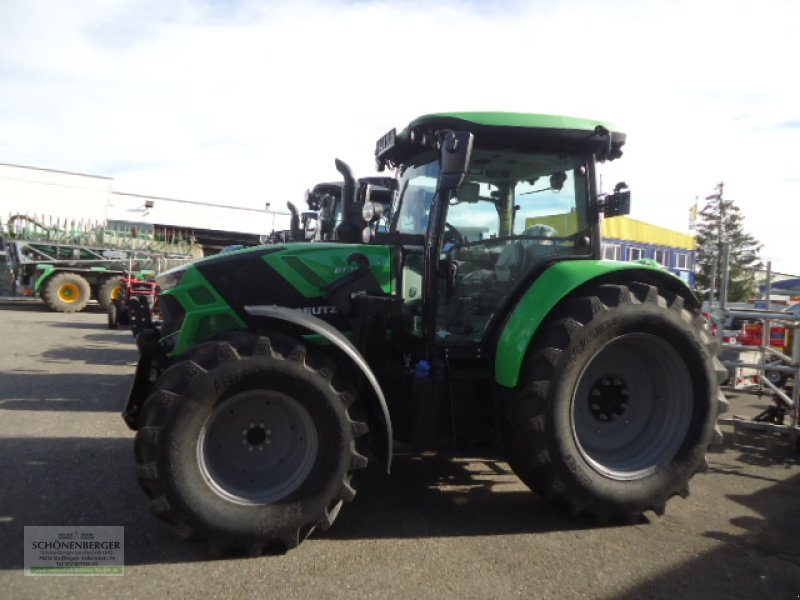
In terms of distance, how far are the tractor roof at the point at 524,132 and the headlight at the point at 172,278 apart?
1.59 m

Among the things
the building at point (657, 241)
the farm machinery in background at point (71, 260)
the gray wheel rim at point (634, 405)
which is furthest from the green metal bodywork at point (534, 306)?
the building at point (657, 241)

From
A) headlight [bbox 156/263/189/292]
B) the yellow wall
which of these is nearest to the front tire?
headlight [bbox 156/263/189/292]

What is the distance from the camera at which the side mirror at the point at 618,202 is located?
4.06 meters

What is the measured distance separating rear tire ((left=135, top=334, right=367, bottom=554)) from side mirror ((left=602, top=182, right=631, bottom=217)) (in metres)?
2.22

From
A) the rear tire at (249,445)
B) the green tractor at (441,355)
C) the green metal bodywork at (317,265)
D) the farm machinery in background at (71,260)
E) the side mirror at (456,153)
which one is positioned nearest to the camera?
the rear tire at (249,445)

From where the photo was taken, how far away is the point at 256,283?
3715 mm

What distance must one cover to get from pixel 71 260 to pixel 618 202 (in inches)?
719

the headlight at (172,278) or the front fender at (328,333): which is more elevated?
the headlight at (172,278)

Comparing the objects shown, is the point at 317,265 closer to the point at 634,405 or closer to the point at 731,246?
the point at 634,405

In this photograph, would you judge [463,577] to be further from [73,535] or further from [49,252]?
[49,252]

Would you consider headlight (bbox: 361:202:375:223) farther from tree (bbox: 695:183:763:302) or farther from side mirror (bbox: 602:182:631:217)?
tree (bbox: 695:183:763:302)

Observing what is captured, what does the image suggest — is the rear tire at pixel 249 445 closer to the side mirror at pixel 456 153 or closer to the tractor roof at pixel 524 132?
the side mirror at pixel 456 153

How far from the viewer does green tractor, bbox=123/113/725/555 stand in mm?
3189

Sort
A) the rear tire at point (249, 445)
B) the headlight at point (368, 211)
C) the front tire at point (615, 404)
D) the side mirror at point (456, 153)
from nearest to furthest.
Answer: the rear tire at point (249, 445)
the side mirror at point (456, 153)
the front tire at point (615, 404)
the headlight at point (368, 211)
